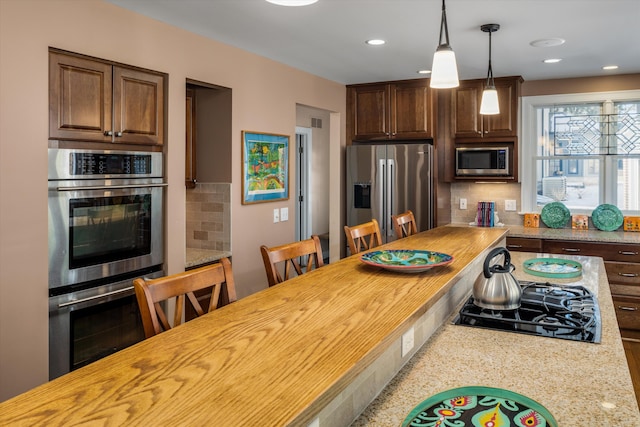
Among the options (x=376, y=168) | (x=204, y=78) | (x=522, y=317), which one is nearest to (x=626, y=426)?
(x=522, y=317)

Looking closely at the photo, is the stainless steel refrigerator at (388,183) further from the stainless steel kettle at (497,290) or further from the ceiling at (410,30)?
the stainless steel kettle at (497,290)

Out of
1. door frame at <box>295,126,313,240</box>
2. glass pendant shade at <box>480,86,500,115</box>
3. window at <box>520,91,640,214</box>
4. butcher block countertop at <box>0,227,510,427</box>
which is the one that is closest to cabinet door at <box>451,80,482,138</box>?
window at <box>520,91,640,214</box>

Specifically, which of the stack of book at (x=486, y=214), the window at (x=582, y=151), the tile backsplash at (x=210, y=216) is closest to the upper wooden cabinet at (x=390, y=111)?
the stack of book at (x=486, y=214)

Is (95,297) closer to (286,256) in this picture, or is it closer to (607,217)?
(286,256)

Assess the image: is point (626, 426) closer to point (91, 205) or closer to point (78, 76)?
point (91, 205)

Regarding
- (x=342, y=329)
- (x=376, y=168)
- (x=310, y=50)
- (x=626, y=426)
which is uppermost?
(x=310, y=50)

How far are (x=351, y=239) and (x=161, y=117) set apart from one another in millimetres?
1456

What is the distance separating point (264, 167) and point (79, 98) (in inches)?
69.3

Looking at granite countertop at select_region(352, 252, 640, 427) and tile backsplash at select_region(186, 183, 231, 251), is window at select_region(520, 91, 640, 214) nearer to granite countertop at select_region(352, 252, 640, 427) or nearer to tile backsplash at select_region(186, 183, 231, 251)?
tile backsplash at select_region(186, 183, 231, 251)

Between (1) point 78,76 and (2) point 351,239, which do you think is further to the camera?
(2) point 351,239

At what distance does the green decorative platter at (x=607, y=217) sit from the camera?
4.91 meters

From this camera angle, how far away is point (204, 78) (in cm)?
357

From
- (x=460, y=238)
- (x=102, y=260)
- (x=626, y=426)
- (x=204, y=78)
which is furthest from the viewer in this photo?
(x=204, y=78)

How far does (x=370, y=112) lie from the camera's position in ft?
17.8
